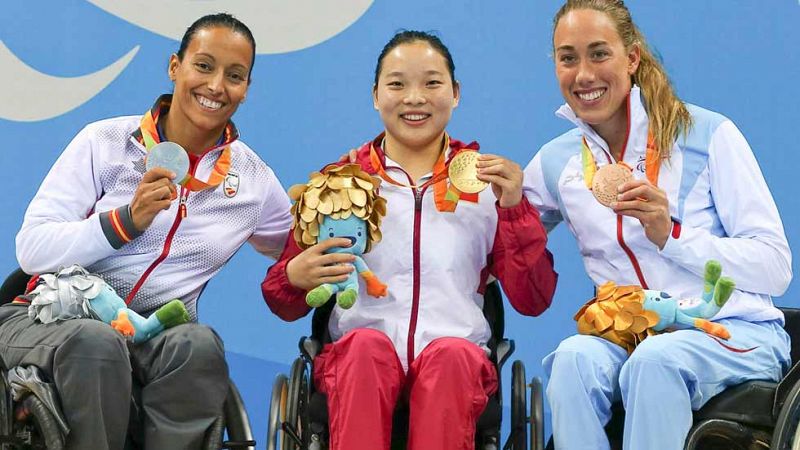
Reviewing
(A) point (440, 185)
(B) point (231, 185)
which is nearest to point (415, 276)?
(A) point (440, 185)

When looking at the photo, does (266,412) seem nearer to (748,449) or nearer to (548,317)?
(548,317)

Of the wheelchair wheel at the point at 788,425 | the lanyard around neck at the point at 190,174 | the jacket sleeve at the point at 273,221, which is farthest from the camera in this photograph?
the jacket sleeve at the point at 273,221

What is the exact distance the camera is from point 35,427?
253 cm

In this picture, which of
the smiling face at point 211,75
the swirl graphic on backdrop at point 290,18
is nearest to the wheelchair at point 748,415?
the smiling face at point 211,75

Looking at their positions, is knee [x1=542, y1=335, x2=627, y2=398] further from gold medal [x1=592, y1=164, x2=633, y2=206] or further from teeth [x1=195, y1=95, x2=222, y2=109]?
teeth [x1=195, y1=95, x2=222, y2=109]

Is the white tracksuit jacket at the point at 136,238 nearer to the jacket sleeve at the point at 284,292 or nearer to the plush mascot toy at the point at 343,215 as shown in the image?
the jacket sleeve at the point at 284,292

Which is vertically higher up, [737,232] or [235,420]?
[737,232]

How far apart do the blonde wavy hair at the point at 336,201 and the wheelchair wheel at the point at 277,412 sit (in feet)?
1.06

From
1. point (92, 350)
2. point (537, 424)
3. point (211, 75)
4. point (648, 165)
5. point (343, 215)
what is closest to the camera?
point (92, 350)

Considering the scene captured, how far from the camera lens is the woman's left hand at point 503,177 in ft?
8.95

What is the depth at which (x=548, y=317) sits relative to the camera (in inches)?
156

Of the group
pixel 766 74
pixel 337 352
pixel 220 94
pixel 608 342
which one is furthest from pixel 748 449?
pixel 766 74

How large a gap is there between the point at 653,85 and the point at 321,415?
3.62 feet

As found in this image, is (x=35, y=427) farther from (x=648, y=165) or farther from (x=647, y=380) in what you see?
(x=648, y=165)
